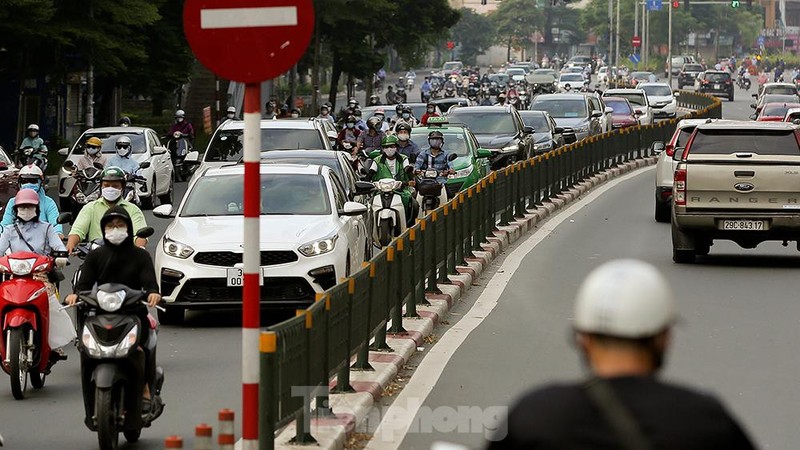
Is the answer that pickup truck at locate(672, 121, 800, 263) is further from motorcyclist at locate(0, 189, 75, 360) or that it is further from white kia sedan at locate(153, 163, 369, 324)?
motorcyclist at locate(0, 189, 75, 360)

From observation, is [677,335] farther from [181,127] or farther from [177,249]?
[181,127]

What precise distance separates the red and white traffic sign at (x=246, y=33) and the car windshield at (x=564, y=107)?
38.9 m

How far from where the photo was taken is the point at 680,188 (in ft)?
70.2

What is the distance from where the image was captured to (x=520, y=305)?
57.5 ft

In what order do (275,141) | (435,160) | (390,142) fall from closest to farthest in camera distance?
1. (390,142)
2. (435,160)
3. (275,141)

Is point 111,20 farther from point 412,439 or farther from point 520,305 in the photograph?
point 412,439

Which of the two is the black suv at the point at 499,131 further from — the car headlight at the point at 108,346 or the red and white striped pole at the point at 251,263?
the red and white striped pole at the point at 251,263

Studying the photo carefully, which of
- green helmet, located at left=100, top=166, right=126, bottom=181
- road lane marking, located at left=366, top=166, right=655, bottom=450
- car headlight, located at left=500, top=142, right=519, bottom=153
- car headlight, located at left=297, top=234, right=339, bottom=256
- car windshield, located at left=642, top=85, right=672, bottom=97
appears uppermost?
car windshield, located at left=642, top=85, right=672, bottom=97

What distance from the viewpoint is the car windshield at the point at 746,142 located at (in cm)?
2191

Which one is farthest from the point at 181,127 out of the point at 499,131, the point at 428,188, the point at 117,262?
the point at 117,262

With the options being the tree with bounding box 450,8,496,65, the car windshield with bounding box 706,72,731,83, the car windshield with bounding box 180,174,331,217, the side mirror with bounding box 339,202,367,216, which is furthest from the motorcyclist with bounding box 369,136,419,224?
the tree with bounding box 450,8,496,65

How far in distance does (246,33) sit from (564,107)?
39.7 meters

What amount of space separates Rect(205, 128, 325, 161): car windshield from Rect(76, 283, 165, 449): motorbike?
16.7 m

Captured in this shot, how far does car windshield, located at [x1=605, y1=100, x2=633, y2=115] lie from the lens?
58562 millimetres
